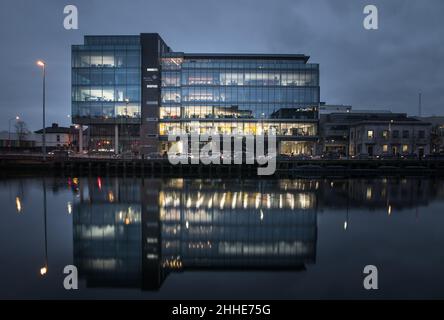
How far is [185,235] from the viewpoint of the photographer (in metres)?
18.0

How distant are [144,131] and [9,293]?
73.0 m

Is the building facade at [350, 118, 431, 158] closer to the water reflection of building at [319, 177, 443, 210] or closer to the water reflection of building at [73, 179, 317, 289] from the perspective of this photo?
the water reflection of building at [319, 177, 443, 210]

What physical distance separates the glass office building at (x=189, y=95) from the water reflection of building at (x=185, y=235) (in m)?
51.6

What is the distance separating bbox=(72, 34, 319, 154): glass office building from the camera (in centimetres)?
7969

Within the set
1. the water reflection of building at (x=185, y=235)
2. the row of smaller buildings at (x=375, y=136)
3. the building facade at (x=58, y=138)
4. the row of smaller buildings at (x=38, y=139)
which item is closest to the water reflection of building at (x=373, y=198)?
the water reflection of building at (x=185, y=235)

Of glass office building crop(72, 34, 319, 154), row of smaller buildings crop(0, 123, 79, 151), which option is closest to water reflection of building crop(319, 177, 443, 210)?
glass office building crop(72, 34, 319, 154)

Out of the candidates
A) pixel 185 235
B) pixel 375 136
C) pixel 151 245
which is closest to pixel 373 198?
pixel 185 235

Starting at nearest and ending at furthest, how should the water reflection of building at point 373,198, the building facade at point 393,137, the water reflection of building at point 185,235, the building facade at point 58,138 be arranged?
1. the water reflection of building at point 185,235
2. the water reflection of building at point 373,198
3. the building facade at point 393,137
4. the building facade at point 58,138

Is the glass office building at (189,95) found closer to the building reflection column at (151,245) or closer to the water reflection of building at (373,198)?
the water reflection of building at (373,198)

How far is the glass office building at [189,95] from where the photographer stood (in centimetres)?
7969

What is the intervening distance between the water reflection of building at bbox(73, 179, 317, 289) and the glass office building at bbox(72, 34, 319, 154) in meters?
51.6

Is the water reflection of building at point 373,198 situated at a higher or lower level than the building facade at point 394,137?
lower

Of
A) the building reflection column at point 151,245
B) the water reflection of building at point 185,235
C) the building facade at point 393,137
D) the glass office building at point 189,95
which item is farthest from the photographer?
the glass office building at point 189,95
